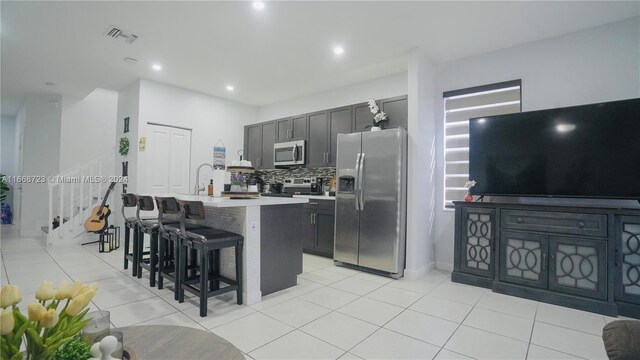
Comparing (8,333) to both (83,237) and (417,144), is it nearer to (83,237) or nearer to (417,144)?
(417,144)

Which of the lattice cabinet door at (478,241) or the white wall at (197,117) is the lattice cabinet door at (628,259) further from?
the white wall at (197,117)

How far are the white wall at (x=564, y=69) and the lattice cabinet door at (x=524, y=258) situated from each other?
0.91 m

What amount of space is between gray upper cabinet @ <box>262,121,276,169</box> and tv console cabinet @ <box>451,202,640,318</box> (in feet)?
12.4

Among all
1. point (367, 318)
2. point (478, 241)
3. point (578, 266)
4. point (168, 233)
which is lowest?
point (367, 318)

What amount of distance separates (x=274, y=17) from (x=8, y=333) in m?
3.32

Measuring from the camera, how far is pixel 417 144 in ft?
12.6

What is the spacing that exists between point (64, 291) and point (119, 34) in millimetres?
3992

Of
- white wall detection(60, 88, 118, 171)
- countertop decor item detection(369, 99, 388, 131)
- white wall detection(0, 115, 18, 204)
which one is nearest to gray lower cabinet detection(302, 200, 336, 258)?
countertop decor item detection(369, 99, 388, 131)

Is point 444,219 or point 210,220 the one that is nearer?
point 210,220

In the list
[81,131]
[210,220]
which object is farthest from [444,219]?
[81,131]

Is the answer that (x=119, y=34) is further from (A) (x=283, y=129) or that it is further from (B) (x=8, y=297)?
(B) (x=8, y=297)

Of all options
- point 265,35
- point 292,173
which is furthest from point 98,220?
point 265,35

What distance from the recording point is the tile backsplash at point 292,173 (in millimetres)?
5512

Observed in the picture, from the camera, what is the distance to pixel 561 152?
3.09m
